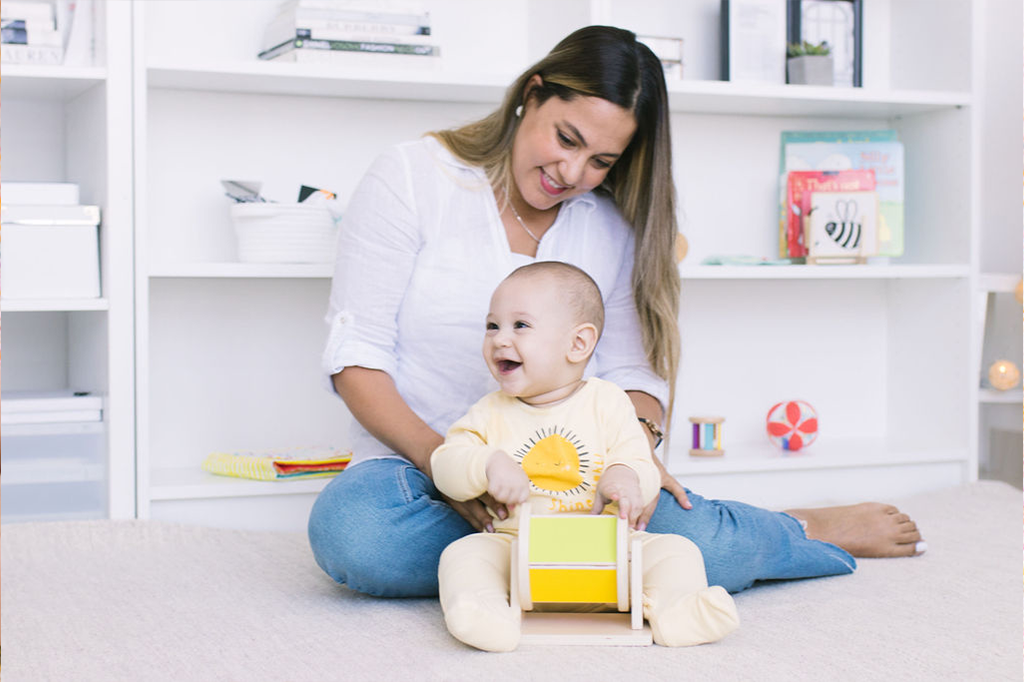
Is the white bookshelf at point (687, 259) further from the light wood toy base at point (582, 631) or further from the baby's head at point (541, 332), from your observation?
the light wood toy base at point (582, 631)

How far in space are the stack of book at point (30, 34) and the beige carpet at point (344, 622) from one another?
30.8 inches

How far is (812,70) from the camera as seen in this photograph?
7.48 ft

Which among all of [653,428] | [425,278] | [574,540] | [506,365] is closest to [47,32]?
[425,278]

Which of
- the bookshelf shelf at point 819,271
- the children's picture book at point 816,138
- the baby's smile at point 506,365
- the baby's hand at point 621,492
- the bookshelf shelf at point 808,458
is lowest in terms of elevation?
the bookshelf shelf at point 808,458

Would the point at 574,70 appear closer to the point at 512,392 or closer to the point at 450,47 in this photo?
the point at 512,392

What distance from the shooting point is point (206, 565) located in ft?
5.55

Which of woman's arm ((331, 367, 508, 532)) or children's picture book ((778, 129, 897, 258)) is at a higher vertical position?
children's picture book ((778, 129, 897, 258))

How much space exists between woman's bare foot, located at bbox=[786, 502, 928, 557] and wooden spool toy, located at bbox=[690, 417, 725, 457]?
485mm

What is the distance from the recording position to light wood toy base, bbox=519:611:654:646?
47.8 inches

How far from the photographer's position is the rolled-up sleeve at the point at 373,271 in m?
1.52

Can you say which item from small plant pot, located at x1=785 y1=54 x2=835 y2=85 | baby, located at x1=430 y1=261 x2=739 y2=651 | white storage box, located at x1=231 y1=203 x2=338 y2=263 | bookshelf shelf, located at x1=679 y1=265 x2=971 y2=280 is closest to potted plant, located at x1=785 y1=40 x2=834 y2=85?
small plant pot, located at x1=785 y1=54 x2=835 y2=85

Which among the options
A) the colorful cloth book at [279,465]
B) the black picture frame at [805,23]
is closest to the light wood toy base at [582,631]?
the colorful cloth book at [279,465]

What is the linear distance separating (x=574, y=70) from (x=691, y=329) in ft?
3.43

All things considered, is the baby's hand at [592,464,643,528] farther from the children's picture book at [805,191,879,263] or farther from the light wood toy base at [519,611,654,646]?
the children's picture book at [805,191,879,263]
